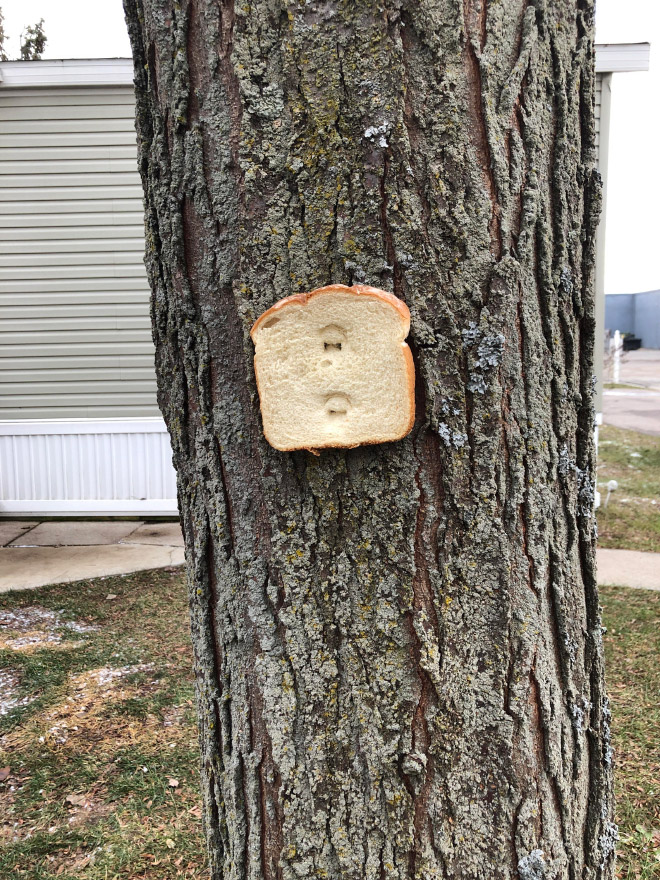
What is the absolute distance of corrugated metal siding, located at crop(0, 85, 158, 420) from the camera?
19.4 feet

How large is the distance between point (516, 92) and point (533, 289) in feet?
0.99

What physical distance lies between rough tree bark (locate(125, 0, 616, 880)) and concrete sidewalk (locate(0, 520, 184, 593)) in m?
4.20

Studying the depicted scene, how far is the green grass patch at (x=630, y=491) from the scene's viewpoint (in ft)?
18.7

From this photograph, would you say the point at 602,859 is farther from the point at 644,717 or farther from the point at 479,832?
the point at 644,717

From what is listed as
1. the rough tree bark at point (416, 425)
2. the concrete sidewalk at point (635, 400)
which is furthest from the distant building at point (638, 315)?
the rough tree bark at point (416, 425)

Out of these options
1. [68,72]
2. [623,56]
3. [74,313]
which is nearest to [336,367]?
[74,313]

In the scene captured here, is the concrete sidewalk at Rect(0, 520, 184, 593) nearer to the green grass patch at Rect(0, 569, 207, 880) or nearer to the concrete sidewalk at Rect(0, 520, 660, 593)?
the concrete sidewalk at Rect(0, 520, 660, 593)

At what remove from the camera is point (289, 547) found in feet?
3.67

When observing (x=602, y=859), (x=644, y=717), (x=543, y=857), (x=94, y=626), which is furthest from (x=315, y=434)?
(x=94, y=626)

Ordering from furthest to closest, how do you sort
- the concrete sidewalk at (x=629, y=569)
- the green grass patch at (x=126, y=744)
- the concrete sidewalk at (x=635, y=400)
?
the concrete sidewalk at (x=635, y=400), the concrete sidewalk at (x=629, y=569), the green grass patch at (x=126, y=744)

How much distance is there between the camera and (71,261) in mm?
6078

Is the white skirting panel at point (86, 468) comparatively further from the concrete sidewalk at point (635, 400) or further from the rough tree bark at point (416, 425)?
the concrete sidewalk at point (635, 400)

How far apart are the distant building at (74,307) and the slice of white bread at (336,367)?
517 cm

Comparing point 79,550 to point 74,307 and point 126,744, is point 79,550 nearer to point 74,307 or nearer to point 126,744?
point 74,307
